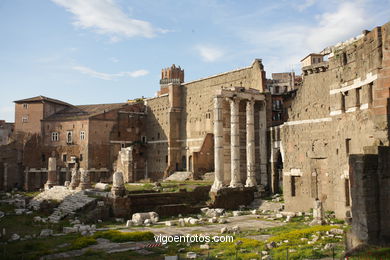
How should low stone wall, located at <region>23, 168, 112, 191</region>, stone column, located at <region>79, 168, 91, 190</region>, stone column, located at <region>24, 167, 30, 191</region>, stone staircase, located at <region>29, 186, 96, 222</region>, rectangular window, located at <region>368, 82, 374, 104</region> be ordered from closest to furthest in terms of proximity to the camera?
rectangular window, located at <region>368, 82, 374, 104</region> → stone staircase, located at <region>29, 186, 96, 222</region> → stone column, located at <region>79, 168, 91, 190</region> → stone column, located at <region>24, 167, 30, 191</region> → low stone wall, located at <region>23, 168, 112, 191</region>

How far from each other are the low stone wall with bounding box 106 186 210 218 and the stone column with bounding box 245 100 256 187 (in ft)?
14.8

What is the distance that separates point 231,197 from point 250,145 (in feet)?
16.2

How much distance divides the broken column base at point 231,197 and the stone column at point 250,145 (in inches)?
45.7

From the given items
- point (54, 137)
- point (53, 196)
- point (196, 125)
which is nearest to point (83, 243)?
point (53, 196)

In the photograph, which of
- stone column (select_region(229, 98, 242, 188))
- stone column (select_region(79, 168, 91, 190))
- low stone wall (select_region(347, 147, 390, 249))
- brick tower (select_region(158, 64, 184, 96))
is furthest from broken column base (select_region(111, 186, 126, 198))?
brick tower (select_region(158, 64, 184, 96))

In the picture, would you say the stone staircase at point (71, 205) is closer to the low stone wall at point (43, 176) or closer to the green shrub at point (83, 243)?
the green shrub at point (83, 243)

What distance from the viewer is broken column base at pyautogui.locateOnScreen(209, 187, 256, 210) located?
28406mm

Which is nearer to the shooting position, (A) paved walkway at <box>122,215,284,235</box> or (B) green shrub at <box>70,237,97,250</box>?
(B) green shrub at <box>70,237,97,250</box>

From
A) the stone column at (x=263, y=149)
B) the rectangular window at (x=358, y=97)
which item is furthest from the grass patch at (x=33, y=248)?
the stone column at (x=263, y=149)

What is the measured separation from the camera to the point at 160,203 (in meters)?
26.6

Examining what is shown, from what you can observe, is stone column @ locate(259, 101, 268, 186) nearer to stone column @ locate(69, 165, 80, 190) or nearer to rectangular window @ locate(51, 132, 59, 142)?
stone column @ locate(69, 165, 80, 190)

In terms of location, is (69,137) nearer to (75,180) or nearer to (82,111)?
(82,111)

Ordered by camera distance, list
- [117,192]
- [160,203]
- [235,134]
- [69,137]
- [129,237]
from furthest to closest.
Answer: [69,137], [235,134], [160,203], [117,192], [129,237]

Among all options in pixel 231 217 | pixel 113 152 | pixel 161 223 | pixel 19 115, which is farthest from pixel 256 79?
pixel 19 115
